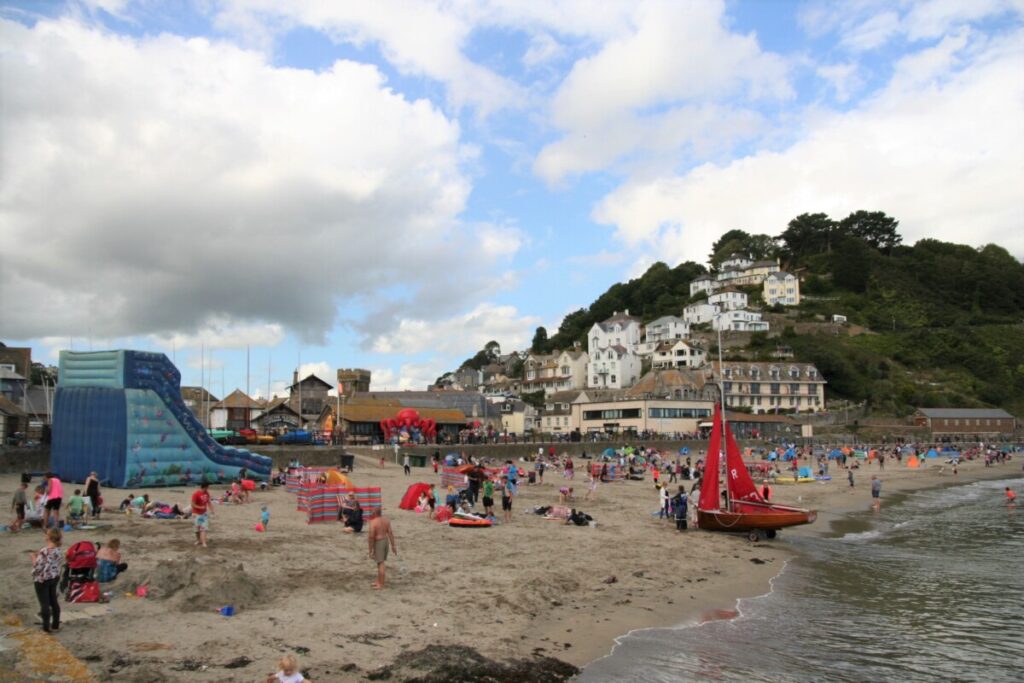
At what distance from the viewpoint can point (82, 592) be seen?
1051 cm

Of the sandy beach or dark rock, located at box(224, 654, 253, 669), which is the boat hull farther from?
dark rock, located at box(224, 654, 253, 669)

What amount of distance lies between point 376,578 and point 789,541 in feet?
50.7

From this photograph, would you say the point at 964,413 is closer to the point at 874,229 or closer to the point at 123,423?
the point at 874,229

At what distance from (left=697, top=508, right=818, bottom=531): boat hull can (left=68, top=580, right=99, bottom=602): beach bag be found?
58.3 feet

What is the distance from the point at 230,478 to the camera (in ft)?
91.2

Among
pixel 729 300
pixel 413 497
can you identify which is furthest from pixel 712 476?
pixel 729 300

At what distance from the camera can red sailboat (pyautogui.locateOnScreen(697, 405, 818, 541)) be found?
2214 centimetres

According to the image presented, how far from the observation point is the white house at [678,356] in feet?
342

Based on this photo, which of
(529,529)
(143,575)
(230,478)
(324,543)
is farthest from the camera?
(230,478)

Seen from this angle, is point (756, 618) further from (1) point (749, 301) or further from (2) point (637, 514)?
(1) point (749, 301)

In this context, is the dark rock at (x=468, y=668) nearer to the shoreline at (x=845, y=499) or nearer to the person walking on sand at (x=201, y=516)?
the shoreline at (x=845, y=499)

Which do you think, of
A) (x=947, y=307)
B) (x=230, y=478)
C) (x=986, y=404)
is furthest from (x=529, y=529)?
(x=947, y=307)

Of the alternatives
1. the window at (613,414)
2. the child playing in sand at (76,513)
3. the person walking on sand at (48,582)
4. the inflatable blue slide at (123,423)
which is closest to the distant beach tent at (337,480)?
the child playing in sand at (76,513)

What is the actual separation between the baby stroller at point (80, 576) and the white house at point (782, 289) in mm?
121410
